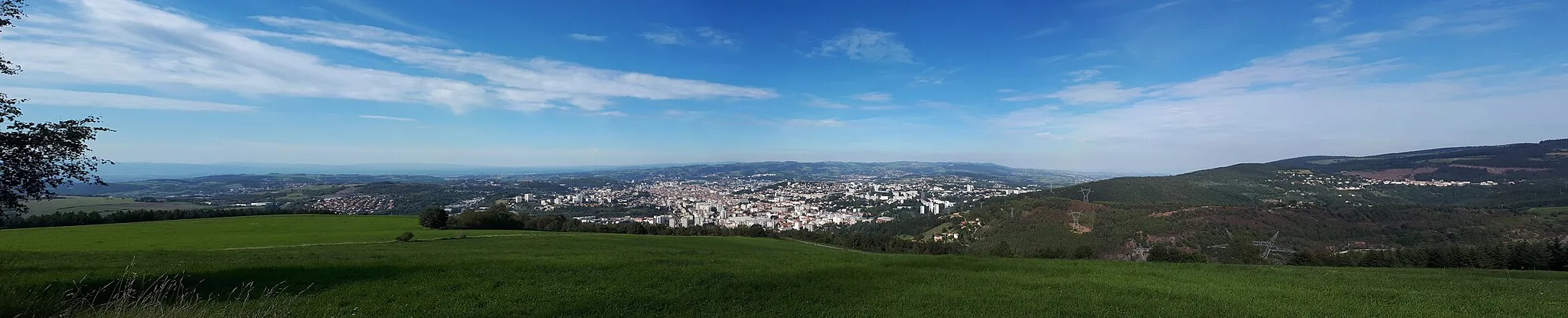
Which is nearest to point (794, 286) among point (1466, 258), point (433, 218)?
point (1466, 258)

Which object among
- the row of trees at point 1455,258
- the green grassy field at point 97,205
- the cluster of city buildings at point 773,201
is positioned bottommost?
the cluster of city buildings at point 773,201

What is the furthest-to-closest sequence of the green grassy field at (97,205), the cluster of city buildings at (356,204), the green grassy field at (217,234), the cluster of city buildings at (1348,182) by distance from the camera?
1. the cluster of city buildings at (1348,182)
2. the cluster of city buildings at (356,204)
3. the green grassy field at (97,205)
4. the green grassy field at (217,234)

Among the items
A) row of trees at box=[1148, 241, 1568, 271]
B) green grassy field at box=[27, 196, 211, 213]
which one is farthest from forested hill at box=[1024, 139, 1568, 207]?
green grassy field at box=[27, 196, 211, 213]

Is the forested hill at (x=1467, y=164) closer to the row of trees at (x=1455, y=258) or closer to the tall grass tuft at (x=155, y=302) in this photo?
the row of trees at (x=1455, y=258)

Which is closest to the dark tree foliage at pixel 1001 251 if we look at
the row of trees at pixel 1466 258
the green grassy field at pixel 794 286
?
the row of trees at pixel 1466 258

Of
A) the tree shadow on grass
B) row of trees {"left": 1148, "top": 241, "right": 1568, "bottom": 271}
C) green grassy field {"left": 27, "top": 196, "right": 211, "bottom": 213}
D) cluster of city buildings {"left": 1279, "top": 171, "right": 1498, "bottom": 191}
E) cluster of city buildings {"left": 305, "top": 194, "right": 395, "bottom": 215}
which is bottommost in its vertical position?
cluster of city buildings {"left": 305, "top": 194, "right": 395, "bottom": 215}

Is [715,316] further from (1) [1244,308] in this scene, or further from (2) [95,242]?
(2) [95,242]

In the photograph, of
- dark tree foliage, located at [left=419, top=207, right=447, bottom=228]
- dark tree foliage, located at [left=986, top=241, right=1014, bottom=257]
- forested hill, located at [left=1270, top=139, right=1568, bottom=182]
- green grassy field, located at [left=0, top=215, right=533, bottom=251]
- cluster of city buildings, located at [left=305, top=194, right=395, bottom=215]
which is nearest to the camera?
green grassy field, located at [left=0, top=215, right=533, bottom=251]

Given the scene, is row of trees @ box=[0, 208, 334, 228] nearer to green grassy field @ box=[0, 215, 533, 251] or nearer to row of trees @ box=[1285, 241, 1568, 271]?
green grassy field @ box=[0, 215, 533, 251]
